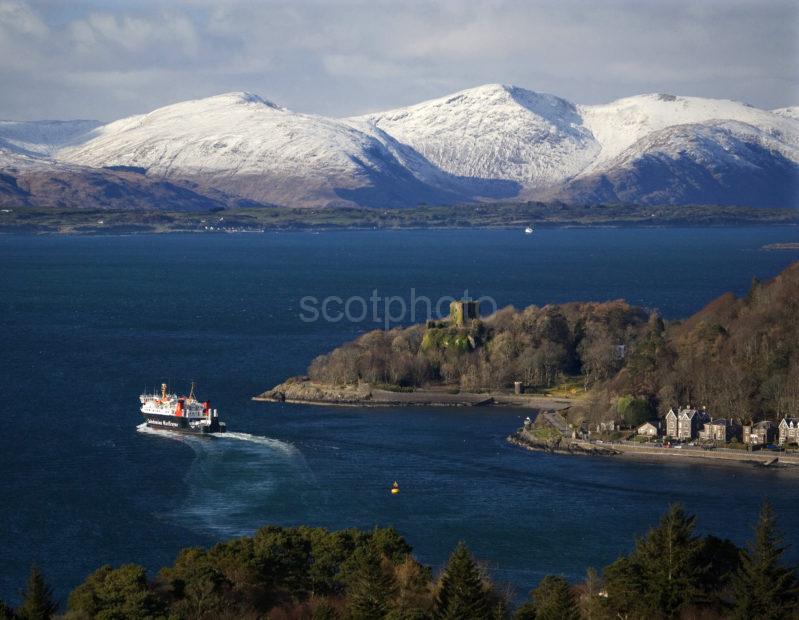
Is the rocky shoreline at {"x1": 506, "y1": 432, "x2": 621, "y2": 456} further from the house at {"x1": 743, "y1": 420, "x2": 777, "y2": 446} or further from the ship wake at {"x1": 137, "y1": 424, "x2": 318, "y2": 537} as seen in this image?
the ship wake at {"x1": 137, "y1": 424, "x2": 318, "y2": 537}

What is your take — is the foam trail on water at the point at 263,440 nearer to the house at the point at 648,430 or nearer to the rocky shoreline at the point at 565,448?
the rocky shoreline at the point at 565,448

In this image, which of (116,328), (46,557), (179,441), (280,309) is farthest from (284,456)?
(280,309)

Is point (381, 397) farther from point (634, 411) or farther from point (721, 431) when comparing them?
point (721, 431)

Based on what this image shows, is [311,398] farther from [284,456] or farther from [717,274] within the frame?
[717,274]

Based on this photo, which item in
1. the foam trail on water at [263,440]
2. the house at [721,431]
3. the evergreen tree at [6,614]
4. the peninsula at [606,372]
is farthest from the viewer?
the peninsula at [606,372]

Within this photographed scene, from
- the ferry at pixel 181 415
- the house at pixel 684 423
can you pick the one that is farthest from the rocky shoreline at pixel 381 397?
the house at pixel 684 423

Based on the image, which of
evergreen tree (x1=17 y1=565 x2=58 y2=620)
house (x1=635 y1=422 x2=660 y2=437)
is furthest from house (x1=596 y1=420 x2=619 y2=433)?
evergreen tree (x1=17 y1=565 x2=58 y2=620)
